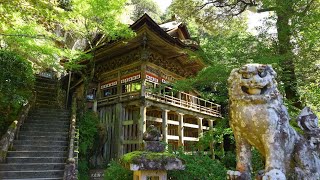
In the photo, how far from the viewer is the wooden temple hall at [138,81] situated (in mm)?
12250

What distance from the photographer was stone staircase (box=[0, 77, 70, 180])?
748 centimetres

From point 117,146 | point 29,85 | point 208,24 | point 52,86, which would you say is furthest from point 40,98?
point 208,24

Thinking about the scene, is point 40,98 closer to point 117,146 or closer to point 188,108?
point 117,146

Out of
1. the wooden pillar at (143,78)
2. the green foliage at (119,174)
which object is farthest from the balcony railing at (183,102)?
the green foliage at (119,174)

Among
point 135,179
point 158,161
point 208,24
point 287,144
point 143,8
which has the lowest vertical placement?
point 135,179

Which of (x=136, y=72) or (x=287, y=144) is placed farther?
(x=136, y=72)

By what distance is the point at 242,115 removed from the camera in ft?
9.06

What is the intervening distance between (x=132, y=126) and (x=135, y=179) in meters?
9.14

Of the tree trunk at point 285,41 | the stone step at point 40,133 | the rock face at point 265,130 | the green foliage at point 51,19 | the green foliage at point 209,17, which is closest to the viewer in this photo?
the rock face at point 265,130

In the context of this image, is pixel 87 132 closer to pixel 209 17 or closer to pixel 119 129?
pixel 119 129

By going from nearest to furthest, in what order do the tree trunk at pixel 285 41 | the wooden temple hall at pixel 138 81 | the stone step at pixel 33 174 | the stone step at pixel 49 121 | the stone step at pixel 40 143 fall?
the tree trunk at pixel 285 41, the stone step at pixel 33 174, the stone step at pixel 40 143, the stone step at pixel 49 121, the wooden temple hall at pixel 138 81

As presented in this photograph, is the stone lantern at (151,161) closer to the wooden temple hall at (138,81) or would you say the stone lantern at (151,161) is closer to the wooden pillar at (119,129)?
the wooden temple hall at (138,81)

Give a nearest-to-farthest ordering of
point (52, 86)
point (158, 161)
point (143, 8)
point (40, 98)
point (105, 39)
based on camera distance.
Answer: point (158, 161)
point (105, 39)
point (40, 98)
point (52, 86)
point (143, 8)

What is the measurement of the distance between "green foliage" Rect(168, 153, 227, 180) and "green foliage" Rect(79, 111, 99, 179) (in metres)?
6.38
